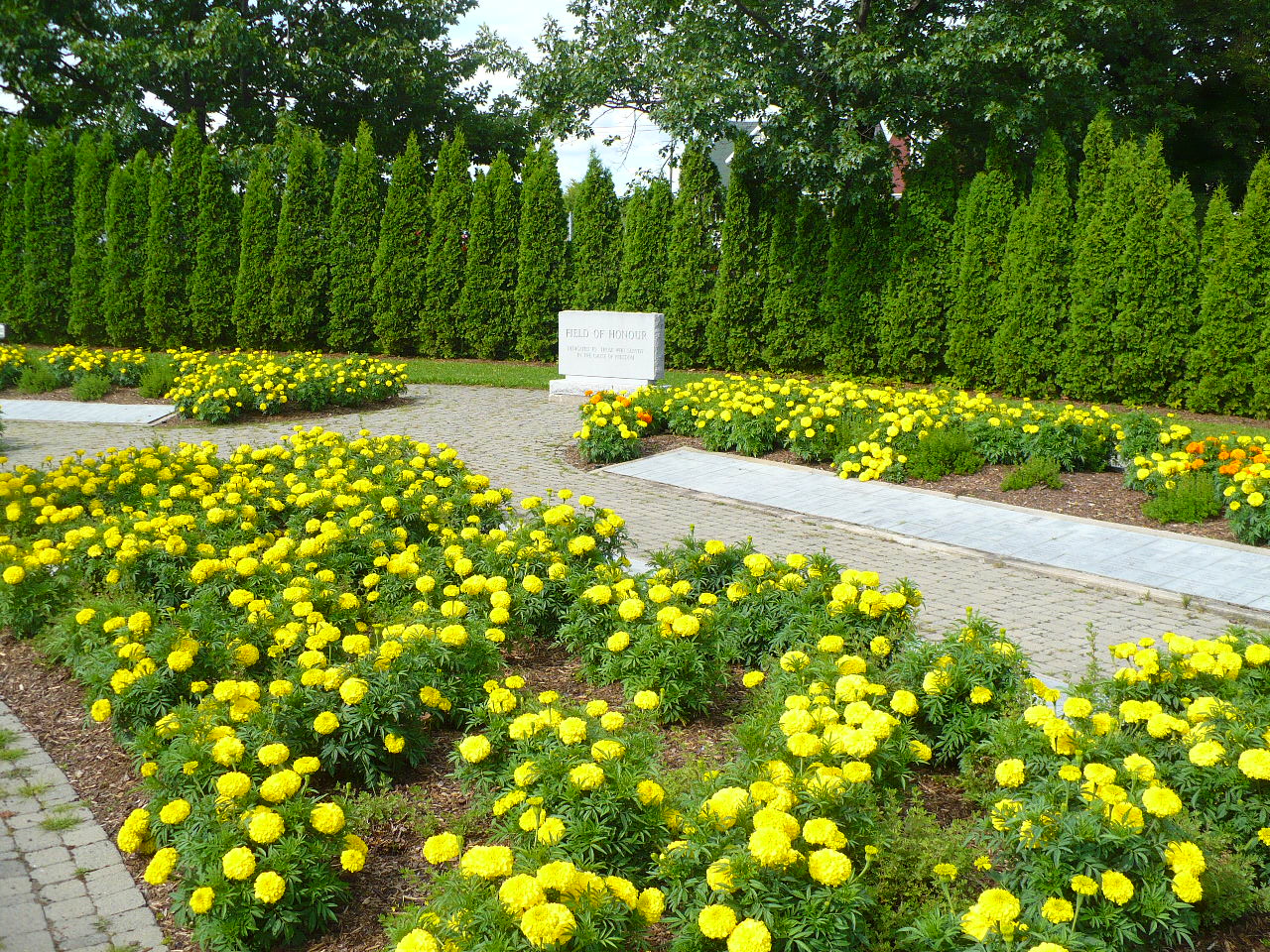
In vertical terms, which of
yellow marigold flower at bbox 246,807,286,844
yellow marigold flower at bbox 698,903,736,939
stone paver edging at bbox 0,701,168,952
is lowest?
stone paver edging at bbox 0,701,168,952

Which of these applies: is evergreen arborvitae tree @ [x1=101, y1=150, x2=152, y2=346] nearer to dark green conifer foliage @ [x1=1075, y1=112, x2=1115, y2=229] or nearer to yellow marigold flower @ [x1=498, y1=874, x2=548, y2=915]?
dark green conifer foliage @ [x1=1075, y1=112, x2=1115, y2=229]

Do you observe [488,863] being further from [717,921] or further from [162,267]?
[162,267]

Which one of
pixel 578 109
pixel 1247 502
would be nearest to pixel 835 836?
pixel 1247 502

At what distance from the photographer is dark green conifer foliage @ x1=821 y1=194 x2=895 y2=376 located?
15.5 meters

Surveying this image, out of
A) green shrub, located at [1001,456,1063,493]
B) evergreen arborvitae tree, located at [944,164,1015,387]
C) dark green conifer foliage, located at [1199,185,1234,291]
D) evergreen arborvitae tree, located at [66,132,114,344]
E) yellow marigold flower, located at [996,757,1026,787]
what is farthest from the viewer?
evergreen arborvitae tree, located at [66,132,114,344]

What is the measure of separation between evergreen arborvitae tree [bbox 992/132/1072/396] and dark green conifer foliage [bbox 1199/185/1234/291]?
5.22 ft

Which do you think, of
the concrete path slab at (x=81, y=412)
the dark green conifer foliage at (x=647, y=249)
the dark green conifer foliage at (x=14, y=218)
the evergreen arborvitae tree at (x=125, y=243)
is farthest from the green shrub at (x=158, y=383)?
the dark green conifer foliage at (x=14, y=218)

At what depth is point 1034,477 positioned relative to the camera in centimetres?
852

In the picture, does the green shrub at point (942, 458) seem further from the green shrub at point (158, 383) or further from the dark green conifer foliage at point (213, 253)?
the dark green conifer foliage at point (213, 253)

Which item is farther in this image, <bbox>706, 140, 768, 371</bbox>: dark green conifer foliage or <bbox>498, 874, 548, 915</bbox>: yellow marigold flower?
<bbox>706, 140, 768, 371</bbox>: dark green conifer foliage

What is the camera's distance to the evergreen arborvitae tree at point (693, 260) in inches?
656

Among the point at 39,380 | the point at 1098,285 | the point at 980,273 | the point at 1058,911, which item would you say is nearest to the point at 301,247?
the point at 39,380

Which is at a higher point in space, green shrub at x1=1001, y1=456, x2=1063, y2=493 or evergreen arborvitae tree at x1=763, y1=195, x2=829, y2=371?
evergreen arborvitae tree at x1=763, y1=195, x2=829, y2=371

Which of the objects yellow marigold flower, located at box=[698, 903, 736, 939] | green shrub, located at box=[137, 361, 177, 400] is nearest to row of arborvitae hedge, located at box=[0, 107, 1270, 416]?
green shrub, located at box=[137, 361, 177, 400]
